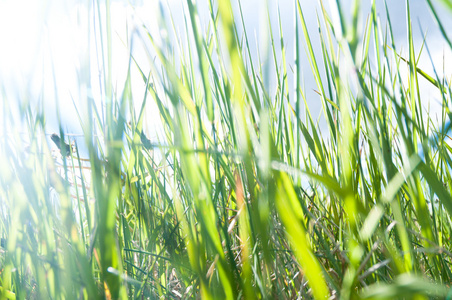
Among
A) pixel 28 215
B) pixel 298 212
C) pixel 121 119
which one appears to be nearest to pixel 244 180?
pixel 298 212

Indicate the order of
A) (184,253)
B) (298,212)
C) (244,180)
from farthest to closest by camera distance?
(184,253), (244,180), (298,212)

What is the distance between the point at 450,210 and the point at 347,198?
13 centimetres

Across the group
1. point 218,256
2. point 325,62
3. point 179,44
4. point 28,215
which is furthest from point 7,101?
point 325,62

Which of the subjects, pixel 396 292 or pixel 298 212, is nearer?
pixel 396 292

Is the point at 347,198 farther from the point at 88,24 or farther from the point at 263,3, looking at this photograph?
the point at 88,24

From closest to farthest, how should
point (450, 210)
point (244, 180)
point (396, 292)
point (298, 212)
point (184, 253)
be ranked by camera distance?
point (396, 292)
point (450, 210)
point (298, 212)
point (244, 180)
point (184, 253)

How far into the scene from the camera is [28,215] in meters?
0.53

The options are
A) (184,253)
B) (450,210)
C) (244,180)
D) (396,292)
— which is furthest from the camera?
(184,253)

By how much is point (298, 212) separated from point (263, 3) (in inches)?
9.7

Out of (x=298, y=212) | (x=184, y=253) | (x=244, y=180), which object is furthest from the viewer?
(x=184, y=253)

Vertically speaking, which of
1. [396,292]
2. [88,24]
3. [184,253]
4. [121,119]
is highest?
[88,24]

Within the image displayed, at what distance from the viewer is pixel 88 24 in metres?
0.34

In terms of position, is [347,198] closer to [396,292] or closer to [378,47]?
[396,292]

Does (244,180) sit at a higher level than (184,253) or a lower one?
higher
